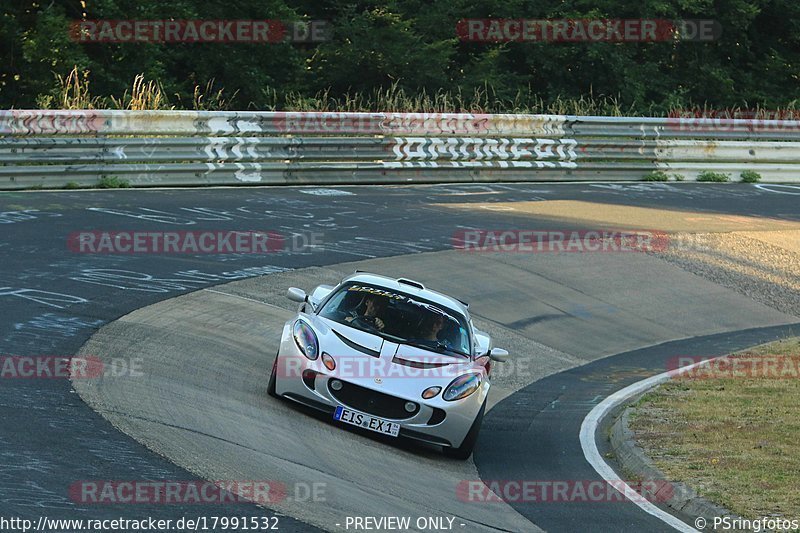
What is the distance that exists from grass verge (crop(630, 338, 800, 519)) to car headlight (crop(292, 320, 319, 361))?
3.30 m

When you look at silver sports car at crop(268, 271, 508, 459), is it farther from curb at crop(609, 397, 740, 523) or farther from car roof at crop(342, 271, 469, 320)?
curb at crop(609, 397, 740, 523)

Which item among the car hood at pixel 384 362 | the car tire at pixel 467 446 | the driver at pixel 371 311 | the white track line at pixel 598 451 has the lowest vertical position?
the white track line at pixel 598 451

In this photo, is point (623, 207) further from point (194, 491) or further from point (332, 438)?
point (194, 491)

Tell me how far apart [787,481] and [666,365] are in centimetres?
609

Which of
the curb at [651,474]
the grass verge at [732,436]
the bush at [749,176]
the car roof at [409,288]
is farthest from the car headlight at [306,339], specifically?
the bush at [749,176]

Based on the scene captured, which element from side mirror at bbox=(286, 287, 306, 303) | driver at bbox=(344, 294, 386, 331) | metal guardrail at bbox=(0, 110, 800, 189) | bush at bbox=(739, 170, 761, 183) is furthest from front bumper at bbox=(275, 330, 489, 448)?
bush at bbox=(739, 170, 761, 183)

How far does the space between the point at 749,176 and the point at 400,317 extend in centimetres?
2047

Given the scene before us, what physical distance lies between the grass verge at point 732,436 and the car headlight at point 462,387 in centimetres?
177

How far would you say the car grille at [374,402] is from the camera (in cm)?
1089

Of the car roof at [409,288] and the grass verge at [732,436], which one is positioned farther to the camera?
the car roof at [409,288]

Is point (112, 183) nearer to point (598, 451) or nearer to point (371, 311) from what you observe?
point (371, 311)

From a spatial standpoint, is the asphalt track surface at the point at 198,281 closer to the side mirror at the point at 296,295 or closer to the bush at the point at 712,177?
the bush at the point at 712,177

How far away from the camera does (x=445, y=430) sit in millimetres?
11008

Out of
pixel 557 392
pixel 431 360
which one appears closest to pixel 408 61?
pixel 557 392
